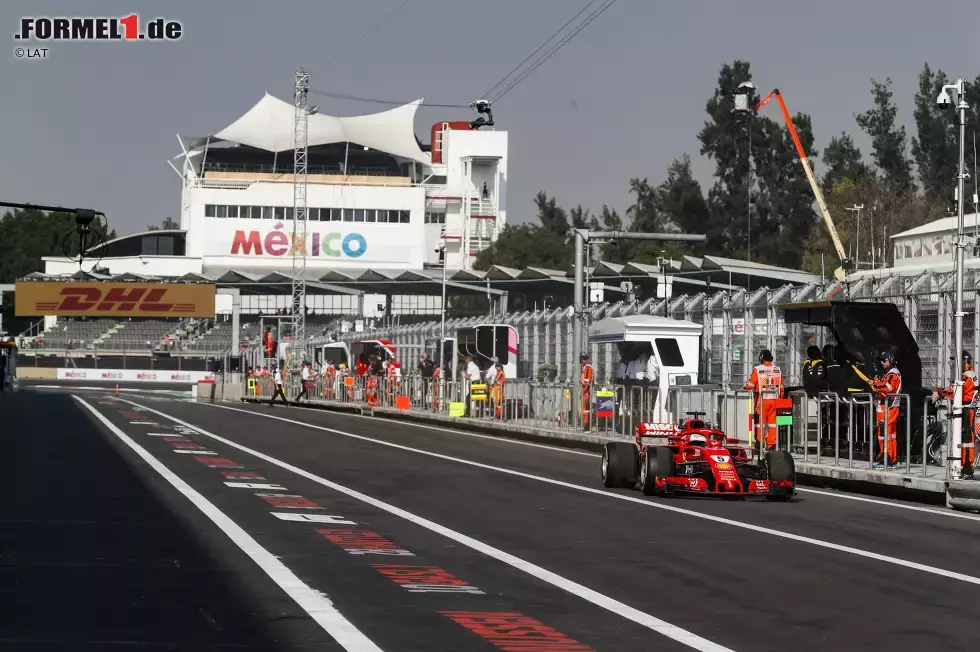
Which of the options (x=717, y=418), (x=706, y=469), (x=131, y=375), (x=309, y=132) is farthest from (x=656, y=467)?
(x=309, y=132)

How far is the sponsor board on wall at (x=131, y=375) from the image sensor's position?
3533 inches

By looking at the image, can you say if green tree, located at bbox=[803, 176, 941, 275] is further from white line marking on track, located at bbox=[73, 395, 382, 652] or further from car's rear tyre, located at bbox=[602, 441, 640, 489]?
white line marking on track, located at bbox=[73, 395, 382, 652]

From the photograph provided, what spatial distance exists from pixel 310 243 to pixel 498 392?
9947 centimetres

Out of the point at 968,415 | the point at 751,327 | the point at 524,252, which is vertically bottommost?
the point at 968,415

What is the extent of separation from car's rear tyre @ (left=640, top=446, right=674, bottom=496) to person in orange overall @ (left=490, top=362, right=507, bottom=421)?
63.9 feet

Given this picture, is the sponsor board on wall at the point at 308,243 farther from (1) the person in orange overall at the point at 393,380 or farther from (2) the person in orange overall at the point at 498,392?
(2) the person in orange overall at the point at 498,392

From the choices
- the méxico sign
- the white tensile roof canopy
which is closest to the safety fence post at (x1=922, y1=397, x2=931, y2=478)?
the méxico sign

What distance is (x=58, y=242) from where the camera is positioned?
17738 centimetres

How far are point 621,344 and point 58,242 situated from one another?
150 metres

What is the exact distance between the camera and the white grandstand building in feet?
446

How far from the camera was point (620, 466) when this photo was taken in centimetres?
1938

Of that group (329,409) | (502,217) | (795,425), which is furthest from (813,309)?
(502,217)

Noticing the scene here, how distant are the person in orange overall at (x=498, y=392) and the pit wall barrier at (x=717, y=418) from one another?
0.08ft

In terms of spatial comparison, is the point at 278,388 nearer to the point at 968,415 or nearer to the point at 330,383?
the point at 330,383
